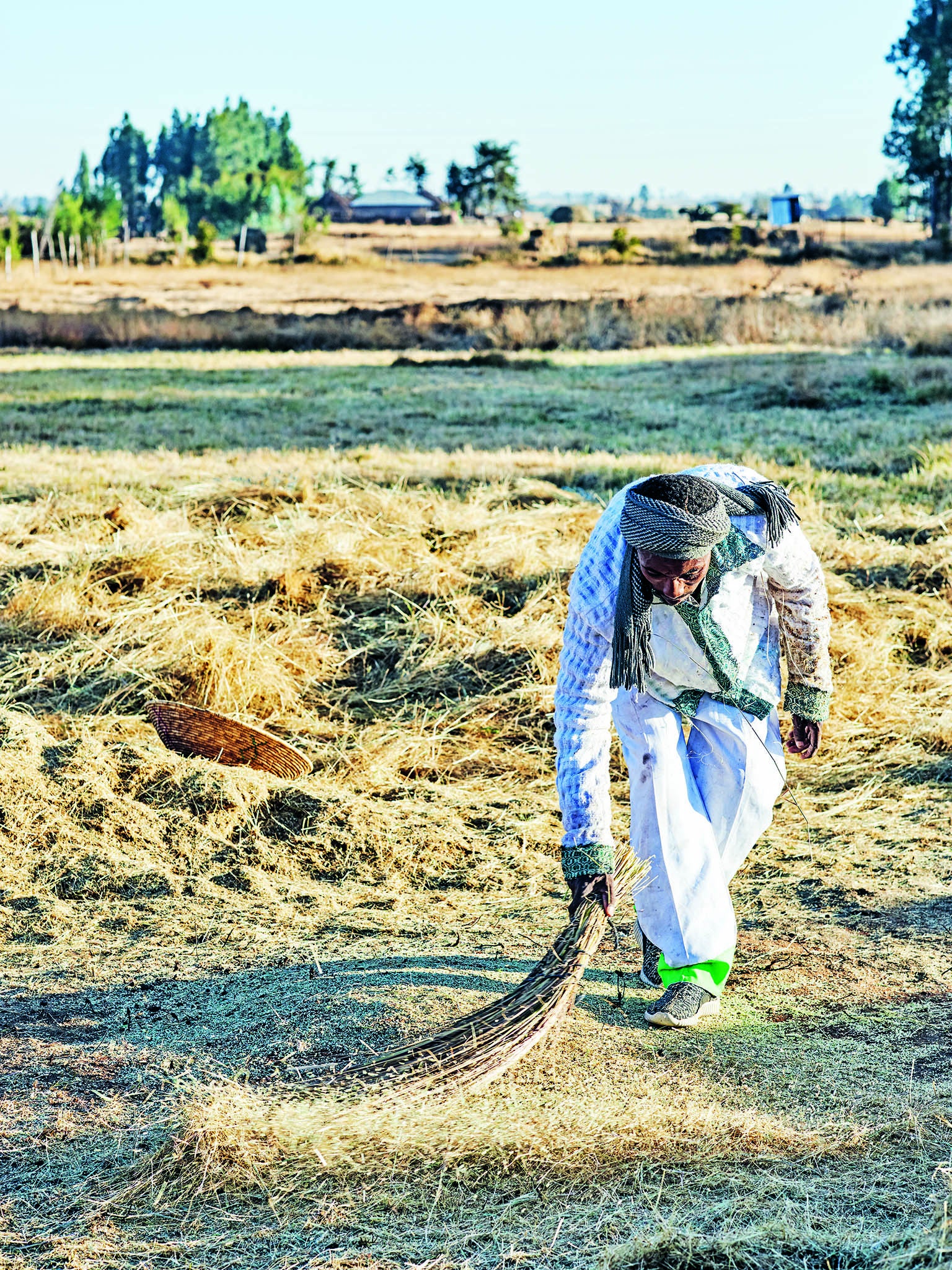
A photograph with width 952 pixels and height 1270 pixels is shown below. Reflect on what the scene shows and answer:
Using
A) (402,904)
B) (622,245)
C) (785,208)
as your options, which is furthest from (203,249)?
(402,904)

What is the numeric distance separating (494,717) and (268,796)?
3.51ft

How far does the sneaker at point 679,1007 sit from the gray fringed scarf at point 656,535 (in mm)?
736

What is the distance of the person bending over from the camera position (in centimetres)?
284

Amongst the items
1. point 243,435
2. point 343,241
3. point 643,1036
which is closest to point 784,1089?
point 643,1036

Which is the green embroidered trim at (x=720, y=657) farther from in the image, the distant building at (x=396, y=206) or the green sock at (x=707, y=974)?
the distant building at (x=396, y=206)

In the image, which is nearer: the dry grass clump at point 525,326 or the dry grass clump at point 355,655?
the dry grass clump at point 355,655

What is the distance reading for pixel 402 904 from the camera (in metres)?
4.09

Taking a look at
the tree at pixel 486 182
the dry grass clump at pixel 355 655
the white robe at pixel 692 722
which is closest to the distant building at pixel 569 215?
the tree at pixel 486 182

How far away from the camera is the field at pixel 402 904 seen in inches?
100

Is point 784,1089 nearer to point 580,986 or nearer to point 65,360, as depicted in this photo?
point 580,986

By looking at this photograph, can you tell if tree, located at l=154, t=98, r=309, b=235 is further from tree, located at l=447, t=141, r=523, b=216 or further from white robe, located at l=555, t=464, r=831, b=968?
white robe, located at l=555, t=464, r=831, b=968

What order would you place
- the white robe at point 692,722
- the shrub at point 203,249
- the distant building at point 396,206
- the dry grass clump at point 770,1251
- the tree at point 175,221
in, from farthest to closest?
the distant building at point 396,206
the tree at point 175,221
the shrub at point 203,249
the white robe at point 692,722
the dry grass clump at point 770,1251

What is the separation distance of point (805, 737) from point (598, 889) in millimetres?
719

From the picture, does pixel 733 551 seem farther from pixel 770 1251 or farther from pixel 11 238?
pixel 11 238
